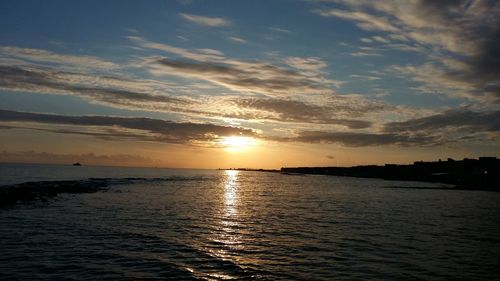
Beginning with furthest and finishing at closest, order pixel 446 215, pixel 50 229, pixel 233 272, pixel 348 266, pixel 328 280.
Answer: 1. pixel 446 215
2. pixel 50 229
3. pixel 348 266
4. pixel 233 272
5. pixel 328 280

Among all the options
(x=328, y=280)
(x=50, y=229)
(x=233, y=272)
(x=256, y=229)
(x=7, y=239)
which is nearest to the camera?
(x=328, y=280)

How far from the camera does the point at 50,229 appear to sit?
34.7m

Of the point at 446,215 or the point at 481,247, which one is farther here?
the point at 446,215

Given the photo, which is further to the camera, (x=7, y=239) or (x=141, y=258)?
(x=7, y=239)

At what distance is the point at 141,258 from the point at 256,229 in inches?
591

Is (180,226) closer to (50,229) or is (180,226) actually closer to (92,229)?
(92,229)

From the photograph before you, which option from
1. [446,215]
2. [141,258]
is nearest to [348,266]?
[141,258]

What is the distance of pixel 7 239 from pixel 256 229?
20090mm

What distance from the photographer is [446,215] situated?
52562 mm

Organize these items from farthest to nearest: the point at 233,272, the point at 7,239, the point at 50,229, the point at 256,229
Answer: the point at 256,229 → the point at 50,229 → the point at 7,239 → the point at 233,272

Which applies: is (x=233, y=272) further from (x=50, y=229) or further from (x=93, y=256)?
(x=50, y=229)

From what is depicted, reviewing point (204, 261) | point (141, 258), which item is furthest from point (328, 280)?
point (141, 258)

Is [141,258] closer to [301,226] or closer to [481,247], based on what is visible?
[301,226]

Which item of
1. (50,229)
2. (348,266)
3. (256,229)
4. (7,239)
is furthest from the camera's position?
(256,229)
